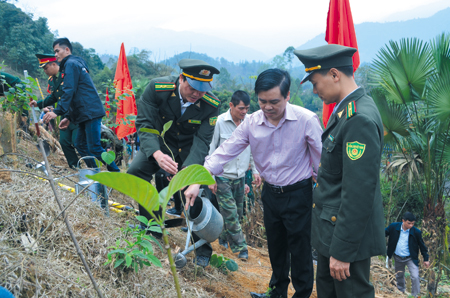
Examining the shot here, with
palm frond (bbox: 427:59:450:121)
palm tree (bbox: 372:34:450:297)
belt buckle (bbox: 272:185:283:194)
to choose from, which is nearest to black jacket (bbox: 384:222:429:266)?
palm tree (bbox: 372:34:450:297)

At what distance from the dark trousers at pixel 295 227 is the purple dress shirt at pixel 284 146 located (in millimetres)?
117

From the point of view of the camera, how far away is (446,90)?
181 inches

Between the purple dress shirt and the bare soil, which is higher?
the purple dress shirt

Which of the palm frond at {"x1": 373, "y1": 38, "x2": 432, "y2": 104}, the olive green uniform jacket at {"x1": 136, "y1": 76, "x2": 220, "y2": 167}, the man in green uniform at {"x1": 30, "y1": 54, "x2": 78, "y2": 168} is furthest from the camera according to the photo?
the palm frond at {"x1": 373, "y1": 38, "x2": 432, "y2": 104}

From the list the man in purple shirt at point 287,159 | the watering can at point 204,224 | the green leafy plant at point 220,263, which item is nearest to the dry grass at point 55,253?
the watering can at point 204,224

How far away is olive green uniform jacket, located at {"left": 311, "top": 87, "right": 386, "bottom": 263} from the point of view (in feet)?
4.83

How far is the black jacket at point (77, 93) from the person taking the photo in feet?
12.1

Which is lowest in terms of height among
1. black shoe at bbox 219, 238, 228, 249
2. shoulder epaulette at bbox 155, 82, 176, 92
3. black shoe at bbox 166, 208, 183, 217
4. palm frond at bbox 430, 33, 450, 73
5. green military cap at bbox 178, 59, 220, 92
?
black shoe at bbox 219, 238, 228, 249

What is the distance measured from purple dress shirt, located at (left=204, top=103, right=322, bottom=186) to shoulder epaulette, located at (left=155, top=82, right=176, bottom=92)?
2.70 ft

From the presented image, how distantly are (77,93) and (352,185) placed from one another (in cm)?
346

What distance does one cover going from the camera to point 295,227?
228cm

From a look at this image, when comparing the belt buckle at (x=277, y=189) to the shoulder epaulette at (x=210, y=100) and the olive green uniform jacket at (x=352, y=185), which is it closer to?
the olive green uniform jacket at (x=352, y=185)

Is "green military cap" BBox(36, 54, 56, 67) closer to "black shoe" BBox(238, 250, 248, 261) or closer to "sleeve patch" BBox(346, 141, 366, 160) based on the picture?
"black shoe" BBox(238, 250, 248, 261)

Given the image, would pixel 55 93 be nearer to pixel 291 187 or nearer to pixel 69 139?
pixel 69 139
